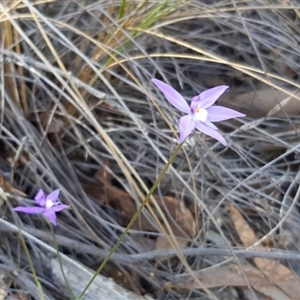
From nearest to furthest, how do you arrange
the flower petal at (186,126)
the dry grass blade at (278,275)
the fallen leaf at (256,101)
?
the flower petal at (186,126) → the dry grass blade at (278,275) → the fallen leaf at (256,101)

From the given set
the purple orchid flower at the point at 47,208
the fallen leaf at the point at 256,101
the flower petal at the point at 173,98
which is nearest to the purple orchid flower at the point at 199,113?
the flower petal at the point at 173,98

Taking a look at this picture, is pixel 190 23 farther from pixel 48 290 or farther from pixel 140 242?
pixel 48 290

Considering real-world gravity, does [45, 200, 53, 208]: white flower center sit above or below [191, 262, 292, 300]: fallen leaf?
above

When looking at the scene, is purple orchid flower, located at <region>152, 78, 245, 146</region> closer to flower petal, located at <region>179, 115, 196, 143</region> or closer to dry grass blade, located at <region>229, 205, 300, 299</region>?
A: flower petal, located at <region>179, 115, 196, 143</region>

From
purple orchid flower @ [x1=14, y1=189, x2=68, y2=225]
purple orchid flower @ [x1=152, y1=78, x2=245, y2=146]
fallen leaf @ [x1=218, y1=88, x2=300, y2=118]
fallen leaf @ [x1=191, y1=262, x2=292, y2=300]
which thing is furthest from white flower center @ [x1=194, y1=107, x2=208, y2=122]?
fallen leaf @ [x1=218, y1=88, x2=300, y2=118]

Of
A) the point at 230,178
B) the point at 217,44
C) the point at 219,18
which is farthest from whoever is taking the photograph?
the point at 217,44

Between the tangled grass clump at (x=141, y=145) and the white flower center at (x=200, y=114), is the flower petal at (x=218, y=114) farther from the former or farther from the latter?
the tangled grass clump at (x=141, y=145)

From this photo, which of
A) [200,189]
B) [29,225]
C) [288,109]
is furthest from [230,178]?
[29,225]
